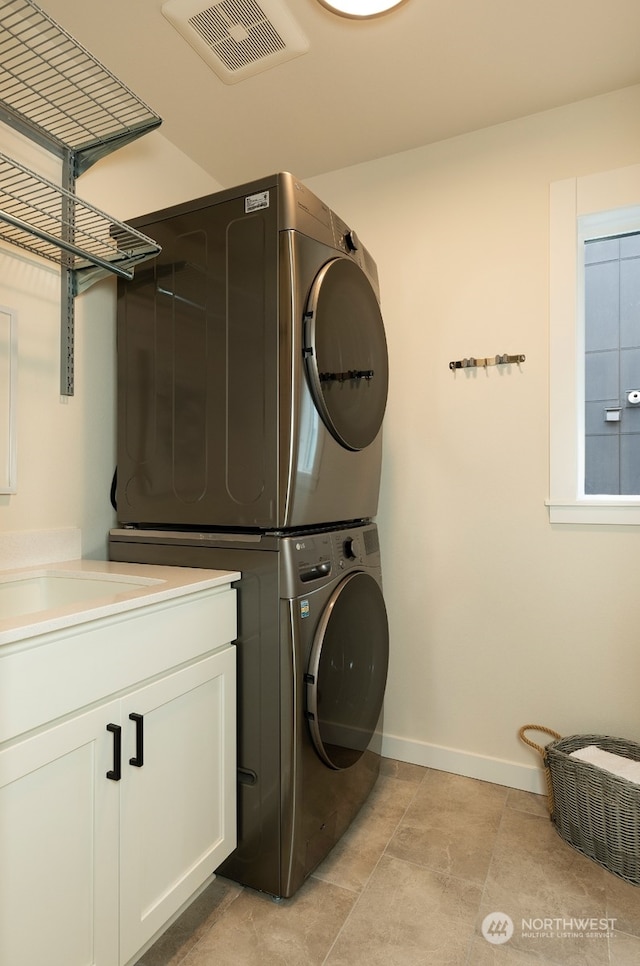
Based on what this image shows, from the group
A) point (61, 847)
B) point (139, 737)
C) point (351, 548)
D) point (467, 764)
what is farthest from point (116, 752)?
point (467, 764)

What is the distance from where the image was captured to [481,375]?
7.16 ft

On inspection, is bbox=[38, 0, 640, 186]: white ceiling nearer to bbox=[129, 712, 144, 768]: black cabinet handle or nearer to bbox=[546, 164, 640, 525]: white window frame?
bbox=[546, 164, 640, 525]: white window frame

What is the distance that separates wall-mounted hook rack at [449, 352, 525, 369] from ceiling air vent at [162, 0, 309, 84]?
116cm

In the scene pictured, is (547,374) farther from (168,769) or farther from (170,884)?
(170,884)

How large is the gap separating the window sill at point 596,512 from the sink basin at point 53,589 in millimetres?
1442

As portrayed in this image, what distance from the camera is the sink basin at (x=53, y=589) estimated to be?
1465mm

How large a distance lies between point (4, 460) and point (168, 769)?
0.94 metres

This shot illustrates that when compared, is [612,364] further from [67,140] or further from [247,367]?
[67,140]

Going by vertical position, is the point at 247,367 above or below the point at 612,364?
below

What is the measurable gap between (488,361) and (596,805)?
153cm

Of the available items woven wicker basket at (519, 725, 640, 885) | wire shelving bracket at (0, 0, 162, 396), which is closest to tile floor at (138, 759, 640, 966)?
woven wicker basket at (519, 725, 640, 885)

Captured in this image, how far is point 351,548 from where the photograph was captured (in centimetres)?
178

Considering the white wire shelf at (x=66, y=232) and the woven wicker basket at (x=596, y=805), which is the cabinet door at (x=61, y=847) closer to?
the white wire shelf at (x=66, y=232)

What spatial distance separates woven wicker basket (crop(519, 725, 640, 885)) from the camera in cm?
159
